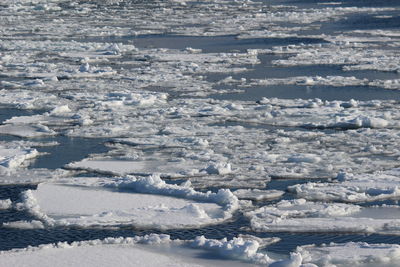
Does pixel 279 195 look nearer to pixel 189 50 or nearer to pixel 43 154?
pixel 43 154

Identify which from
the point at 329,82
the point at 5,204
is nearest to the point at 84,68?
the point at 329,82

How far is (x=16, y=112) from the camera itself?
12742mm

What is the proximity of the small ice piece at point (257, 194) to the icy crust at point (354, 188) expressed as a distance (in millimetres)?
197

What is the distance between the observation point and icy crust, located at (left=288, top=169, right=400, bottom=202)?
8.16m

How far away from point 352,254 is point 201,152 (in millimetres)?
3692

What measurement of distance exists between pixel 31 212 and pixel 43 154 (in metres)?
2.29

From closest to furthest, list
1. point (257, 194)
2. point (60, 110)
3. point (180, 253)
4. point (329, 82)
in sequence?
1. point (180, 253)
2. point (257, 194)
3. point (60, 110)
4. point (329, 82)

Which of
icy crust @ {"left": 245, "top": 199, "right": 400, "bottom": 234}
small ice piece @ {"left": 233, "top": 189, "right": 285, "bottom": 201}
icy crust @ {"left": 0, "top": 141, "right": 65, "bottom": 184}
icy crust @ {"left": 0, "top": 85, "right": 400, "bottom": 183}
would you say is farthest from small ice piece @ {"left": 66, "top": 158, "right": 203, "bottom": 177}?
icy crust @ {"left": 245, "top": 199, "right": 400, "bottom": 234}

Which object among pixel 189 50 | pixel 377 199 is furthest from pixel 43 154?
pixel 189 50

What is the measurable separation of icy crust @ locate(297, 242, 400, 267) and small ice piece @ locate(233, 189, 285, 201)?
1.44 metres

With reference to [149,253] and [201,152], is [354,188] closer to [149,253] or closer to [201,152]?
[201,152]

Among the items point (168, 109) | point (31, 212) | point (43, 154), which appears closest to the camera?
point (31, 212)

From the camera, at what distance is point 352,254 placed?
6.57 metres

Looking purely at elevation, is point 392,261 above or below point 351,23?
above
